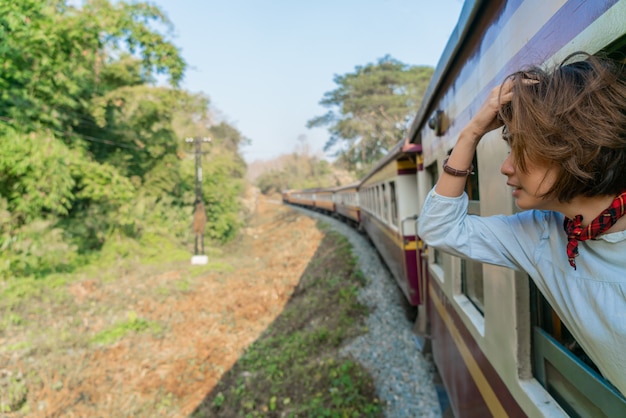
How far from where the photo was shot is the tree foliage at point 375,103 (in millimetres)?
26609

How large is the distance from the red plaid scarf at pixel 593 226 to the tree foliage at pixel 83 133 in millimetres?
8147

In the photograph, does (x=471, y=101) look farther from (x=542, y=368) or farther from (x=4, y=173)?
(x=4, y=173)

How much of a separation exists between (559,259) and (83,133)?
13.5 metres

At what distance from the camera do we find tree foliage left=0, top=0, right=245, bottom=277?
7.89 metres

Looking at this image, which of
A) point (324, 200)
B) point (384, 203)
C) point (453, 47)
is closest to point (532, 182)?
point (453, 47)

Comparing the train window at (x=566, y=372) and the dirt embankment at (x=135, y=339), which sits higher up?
the train window at (x=566, y=372)

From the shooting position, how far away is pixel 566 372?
1.26 metres

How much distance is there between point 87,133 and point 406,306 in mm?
11170

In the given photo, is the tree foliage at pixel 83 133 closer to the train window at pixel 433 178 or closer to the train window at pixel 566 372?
the train window at pixel 433 178

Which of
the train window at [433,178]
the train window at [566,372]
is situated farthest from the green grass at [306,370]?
the train window at [566,372]

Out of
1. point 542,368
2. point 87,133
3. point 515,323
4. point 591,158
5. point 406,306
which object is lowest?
point 406,306

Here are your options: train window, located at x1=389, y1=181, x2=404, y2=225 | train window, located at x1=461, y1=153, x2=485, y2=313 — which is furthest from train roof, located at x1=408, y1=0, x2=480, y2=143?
train window, located at x1=389, y1=181, x2=404, y2=225

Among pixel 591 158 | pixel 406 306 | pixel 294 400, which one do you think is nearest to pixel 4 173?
pixel 294 400

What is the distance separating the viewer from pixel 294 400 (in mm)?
4707
